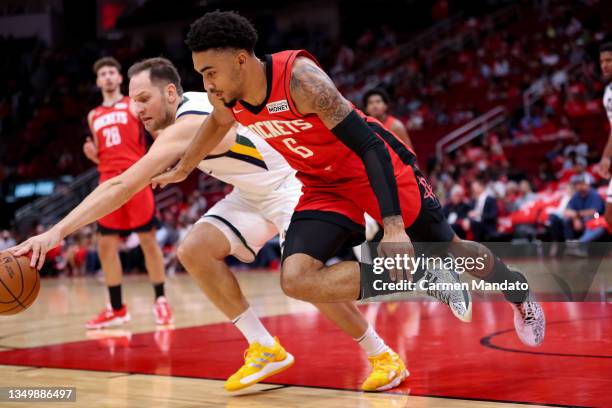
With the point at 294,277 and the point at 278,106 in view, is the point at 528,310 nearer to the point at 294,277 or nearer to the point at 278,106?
the point at 294,277

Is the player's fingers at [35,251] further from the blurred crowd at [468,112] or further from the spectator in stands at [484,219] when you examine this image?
the spectator in stands at [484,219]

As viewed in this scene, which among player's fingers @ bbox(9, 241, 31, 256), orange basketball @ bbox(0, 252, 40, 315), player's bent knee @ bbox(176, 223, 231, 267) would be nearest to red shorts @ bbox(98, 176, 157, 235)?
player's bent knee @ bbox(176, 223, 231, 267)

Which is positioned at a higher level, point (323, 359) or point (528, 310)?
point (528, 310)

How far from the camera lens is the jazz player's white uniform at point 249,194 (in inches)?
175

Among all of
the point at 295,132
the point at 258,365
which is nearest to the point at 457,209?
the point at 258,365

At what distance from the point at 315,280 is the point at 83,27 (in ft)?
94.5

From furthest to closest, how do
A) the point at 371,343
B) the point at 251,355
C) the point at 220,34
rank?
1. the point at 251,355
2. the point at 371,343
3. the point at 220,34

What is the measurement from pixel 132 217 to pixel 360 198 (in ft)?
12.5

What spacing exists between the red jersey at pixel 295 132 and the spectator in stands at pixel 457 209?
8.63m

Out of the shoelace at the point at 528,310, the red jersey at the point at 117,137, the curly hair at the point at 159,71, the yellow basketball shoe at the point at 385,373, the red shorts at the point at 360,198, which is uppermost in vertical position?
the red jersey at the point at 117,137

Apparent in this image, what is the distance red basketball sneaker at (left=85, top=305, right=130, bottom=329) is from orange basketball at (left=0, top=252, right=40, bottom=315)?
11.4 feet

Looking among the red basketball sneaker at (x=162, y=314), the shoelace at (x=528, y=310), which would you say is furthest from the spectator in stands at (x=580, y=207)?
the shoelace at (x=528, y=310)

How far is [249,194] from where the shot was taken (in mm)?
4562

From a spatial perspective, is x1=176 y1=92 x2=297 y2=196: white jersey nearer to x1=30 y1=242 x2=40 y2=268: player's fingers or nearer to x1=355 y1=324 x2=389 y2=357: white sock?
x1=355 y1=324 x2=389 y2=357: white sock
